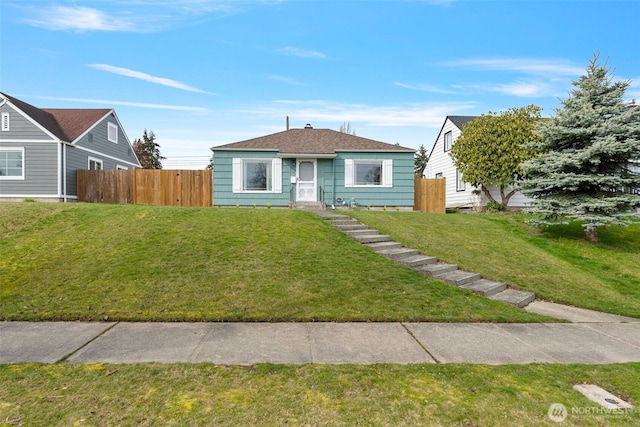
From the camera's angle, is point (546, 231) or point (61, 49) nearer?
point (546, 231)

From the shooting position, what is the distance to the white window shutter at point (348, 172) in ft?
53.9

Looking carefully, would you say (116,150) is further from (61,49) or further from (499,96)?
(499,96)

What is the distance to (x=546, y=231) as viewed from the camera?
37.2 ft

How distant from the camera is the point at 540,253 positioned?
9141 mm

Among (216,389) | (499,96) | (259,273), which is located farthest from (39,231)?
(499,96)

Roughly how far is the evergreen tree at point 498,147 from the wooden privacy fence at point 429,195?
1423mm

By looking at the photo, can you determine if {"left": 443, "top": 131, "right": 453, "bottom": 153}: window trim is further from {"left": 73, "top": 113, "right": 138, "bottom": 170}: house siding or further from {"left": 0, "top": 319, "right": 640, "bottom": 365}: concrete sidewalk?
{"left": 73, "top": 113, "right": 138, "bottom": 170}: house siding

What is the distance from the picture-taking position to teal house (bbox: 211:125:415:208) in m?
16.0

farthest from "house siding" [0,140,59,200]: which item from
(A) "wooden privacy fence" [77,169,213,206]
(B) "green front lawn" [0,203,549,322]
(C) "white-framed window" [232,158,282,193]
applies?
(C) "white-framed window" [232,158,282,193]

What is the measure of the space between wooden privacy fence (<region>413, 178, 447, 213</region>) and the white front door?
546 cm

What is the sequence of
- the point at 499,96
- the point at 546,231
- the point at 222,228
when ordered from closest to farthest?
the point at 222,228, the point at 546,231, the point at 499,96

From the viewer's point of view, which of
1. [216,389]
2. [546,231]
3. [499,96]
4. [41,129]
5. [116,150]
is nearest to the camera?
[216,389]

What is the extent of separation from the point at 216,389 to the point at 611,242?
13.0 m

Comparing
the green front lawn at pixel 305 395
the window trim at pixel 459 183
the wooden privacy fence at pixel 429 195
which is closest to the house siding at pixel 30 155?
the green front lawn at pixel 305 395
